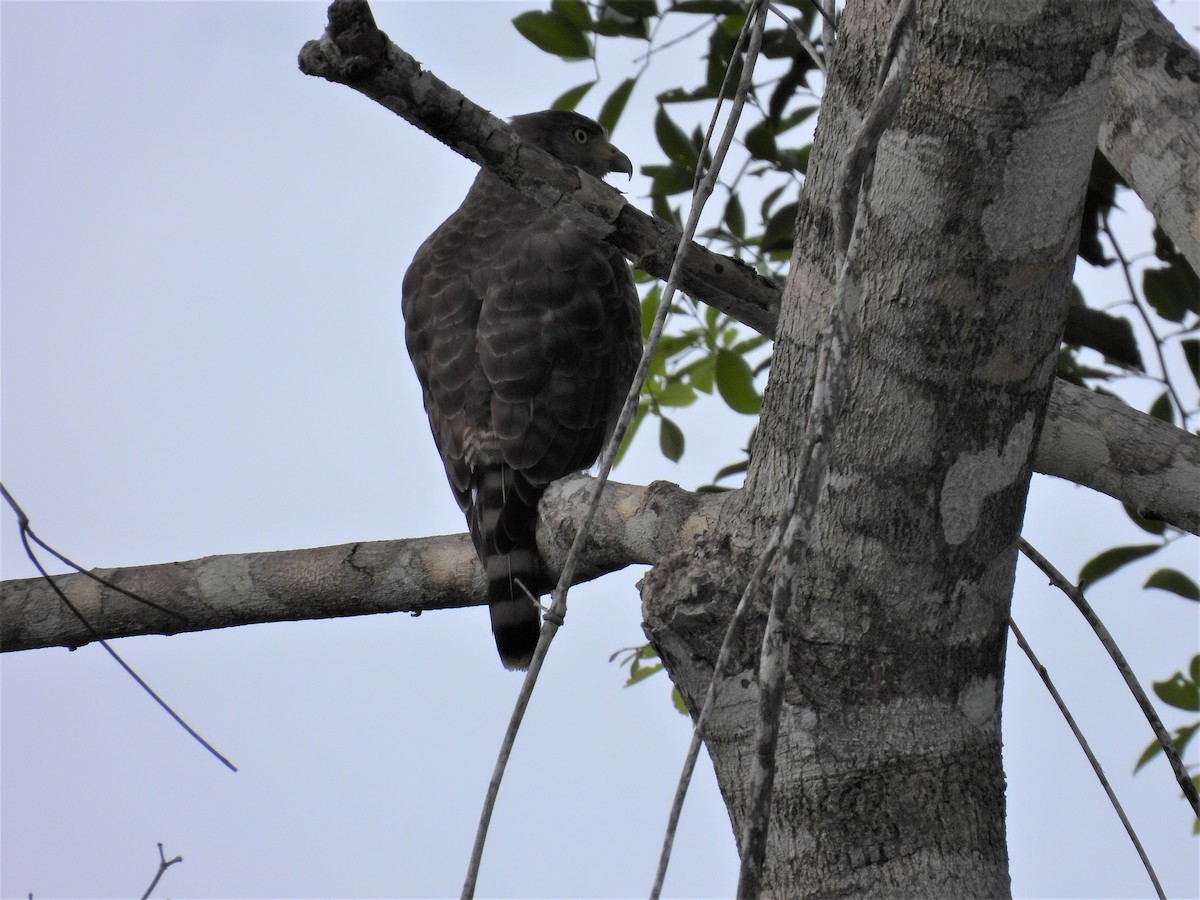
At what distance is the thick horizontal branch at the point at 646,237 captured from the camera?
154 cm

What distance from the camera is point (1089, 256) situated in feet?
11.0

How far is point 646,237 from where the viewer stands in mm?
2273

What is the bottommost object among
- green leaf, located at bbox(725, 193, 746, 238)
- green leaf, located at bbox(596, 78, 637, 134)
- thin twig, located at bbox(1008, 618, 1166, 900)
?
thin twig, located at bbox(1008, 618, 1166, 900)

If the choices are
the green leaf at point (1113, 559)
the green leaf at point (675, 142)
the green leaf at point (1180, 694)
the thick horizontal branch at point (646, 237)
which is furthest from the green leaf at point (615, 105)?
the green leaf at point (1180, 694)

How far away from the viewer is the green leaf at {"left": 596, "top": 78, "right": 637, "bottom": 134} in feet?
12.3

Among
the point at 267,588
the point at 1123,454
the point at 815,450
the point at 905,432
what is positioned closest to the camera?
the point at 815,450

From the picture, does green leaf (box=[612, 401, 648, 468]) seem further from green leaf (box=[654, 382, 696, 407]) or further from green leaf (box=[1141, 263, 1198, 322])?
green leaf (box=[1141, 263, 1198, 322])

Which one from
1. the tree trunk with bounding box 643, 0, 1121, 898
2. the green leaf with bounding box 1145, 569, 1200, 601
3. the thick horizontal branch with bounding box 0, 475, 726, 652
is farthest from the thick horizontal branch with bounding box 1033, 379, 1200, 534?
the green leaf with bounding box 1145, 569, 1200, 601

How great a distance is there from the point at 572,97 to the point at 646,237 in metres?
1.79

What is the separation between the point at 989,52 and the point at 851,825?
3.54 feet

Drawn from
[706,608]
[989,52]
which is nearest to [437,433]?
[706,608]

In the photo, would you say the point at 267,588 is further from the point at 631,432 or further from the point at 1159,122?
the point at 1159,122

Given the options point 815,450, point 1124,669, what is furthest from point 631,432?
point 815,450

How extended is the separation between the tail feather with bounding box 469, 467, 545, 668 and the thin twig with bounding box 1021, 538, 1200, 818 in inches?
52.9
